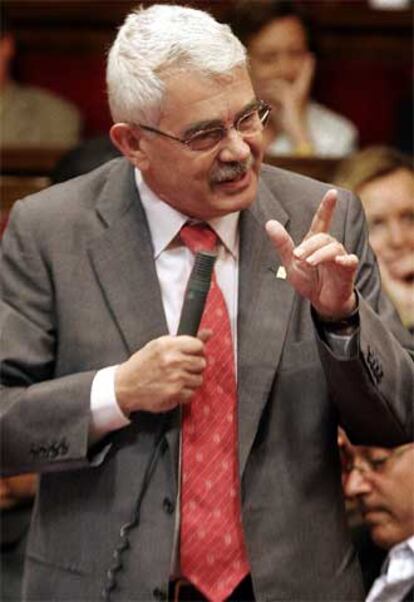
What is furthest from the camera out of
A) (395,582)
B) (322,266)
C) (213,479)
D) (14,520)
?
(14,520)

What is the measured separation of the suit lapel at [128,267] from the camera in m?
1.11

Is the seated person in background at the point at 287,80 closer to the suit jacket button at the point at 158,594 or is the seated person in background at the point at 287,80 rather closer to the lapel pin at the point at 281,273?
the lapel pin at the point at 281,273

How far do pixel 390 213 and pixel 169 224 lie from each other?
742mm

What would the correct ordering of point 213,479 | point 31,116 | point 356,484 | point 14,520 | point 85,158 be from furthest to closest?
point 31,116
point 85,158
point 14,520
point 356,484
point 213,479

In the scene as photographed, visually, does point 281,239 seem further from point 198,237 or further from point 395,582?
point 395,582

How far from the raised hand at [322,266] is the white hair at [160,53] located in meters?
0.15

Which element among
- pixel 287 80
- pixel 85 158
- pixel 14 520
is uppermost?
pixel 85 158

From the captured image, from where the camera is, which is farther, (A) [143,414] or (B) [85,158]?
(B) [85,158]

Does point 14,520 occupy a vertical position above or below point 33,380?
below

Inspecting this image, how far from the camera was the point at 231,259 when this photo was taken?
115 centimetres

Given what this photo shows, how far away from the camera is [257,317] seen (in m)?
1.12

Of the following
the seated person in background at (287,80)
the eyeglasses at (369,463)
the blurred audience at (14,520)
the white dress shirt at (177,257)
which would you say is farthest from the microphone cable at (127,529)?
the seated person in background at (287,80)

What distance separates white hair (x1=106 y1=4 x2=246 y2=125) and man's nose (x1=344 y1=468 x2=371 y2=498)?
48cm

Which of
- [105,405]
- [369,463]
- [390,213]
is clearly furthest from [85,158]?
[105,405]
